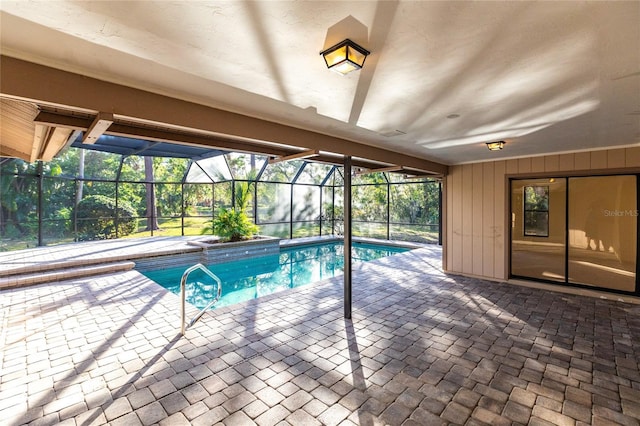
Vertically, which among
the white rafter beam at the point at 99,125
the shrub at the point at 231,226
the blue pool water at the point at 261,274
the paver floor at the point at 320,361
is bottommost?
the blue pool water at the point at 261,274

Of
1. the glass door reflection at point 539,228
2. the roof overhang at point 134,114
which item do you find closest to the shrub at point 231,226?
the roof overhang at point 134,114

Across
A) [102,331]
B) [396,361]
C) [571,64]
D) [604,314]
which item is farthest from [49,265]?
[604,314]

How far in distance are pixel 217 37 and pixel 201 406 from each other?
2.57 meters

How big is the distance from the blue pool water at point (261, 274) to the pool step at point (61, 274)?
2.65 ft

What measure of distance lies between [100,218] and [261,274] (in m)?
7.09

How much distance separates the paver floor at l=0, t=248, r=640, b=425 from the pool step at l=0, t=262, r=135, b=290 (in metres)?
0.55

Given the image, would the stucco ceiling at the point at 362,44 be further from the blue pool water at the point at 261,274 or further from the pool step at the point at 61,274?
the pool step at the point at 61,274

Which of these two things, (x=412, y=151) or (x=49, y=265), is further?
(x=49, y=265)

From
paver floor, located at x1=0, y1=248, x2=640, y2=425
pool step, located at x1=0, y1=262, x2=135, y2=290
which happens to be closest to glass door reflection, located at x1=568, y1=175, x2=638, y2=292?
paver floor, located at x1=0, y1=248, x2=640, y2=425

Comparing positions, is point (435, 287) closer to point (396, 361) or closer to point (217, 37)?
point (396, 361)

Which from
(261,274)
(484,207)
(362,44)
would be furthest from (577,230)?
(261,274)

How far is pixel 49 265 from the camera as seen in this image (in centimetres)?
595

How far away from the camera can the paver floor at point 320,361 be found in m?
2.20

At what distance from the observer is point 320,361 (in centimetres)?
290
